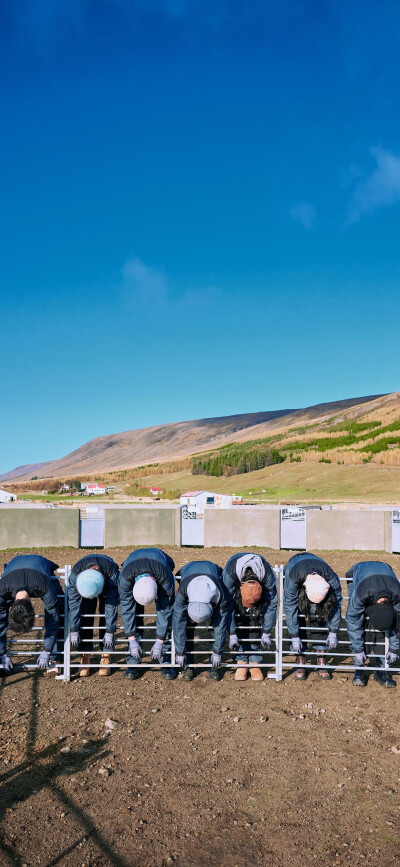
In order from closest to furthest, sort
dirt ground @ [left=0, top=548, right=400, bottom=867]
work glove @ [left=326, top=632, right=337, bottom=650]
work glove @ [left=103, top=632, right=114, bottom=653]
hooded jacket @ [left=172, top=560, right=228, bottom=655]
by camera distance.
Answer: dirt ground @ [left=0, top=548, right=400, bottom=867] → hooded jacket @ [left=172, top=560, right=228, bottom=655] → work glove @ [left=326, top=632, right=337, bottom=650] → work glove @ [left=103, top=632, right=114, bottom=653]

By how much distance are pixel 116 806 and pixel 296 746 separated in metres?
1.91

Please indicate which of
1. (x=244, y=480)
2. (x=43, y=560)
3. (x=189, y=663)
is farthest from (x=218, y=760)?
(x=244, y=480)

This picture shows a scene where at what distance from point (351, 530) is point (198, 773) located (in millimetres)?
13735

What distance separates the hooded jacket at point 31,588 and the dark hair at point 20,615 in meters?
0.32

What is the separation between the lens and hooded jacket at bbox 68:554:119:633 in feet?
24.2

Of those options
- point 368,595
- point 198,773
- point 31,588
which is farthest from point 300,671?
point 31,588

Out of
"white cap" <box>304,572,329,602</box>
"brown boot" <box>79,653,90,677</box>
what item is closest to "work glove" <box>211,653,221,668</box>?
"white cap" <box>304,572,329,602</box>

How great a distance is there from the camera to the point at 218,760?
17.7 ft

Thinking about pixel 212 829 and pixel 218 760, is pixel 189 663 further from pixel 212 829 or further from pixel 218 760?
pixel 212 829

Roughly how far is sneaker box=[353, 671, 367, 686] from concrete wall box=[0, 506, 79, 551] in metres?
13.0

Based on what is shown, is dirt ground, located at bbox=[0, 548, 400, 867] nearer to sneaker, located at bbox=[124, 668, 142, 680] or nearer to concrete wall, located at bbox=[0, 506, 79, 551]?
sneaker, located at bbox=[124, 668, 142, 680]

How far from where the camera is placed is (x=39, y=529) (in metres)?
19.0

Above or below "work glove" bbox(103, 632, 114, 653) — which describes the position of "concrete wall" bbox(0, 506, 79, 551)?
above

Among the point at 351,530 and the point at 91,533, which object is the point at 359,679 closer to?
the point at 351,530
